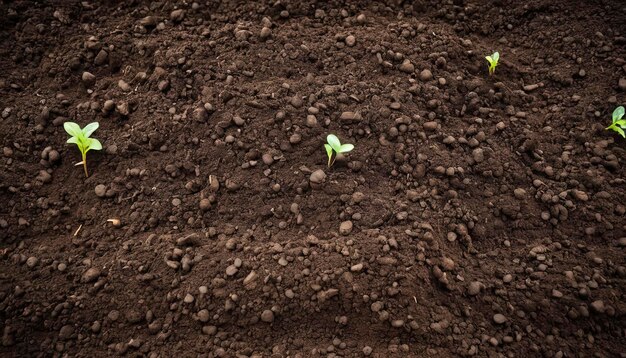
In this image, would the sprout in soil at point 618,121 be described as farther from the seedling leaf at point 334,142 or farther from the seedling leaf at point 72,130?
the seedling leaf at point 72,130

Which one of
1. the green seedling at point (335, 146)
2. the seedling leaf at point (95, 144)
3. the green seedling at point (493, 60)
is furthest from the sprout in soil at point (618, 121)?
the seedling leaf at point (95, 144)

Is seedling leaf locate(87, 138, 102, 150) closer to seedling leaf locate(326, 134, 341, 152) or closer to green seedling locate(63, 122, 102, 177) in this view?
green seedling locate(63, 122, 102, 177)

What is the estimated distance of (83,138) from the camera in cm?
229

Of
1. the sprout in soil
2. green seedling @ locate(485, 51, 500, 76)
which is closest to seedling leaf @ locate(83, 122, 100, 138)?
green seedling @ locate(485, 51, 500, 76)

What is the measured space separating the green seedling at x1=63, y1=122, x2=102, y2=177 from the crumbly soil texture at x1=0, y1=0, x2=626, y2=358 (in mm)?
114

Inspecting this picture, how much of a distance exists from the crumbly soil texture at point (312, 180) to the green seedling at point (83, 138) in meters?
0.11

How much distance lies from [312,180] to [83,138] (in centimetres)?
117

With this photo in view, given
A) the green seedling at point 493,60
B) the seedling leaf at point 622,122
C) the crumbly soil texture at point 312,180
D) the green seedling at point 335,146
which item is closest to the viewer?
the crumbly soil texture at point 312,180

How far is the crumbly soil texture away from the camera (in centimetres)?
199

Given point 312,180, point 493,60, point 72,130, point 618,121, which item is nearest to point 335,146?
point 312,180

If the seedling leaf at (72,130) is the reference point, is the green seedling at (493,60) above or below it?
above

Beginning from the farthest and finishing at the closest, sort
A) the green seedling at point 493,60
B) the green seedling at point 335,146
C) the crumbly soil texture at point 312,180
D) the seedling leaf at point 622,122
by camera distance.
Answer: the green seedling at point 493,60 → the seedling leaf at point 622,122 → the green seedling at point 335,146 → the crumbly soil texture at point 312,180

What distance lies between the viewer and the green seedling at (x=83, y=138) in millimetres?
2266

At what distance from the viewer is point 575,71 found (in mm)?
2801
